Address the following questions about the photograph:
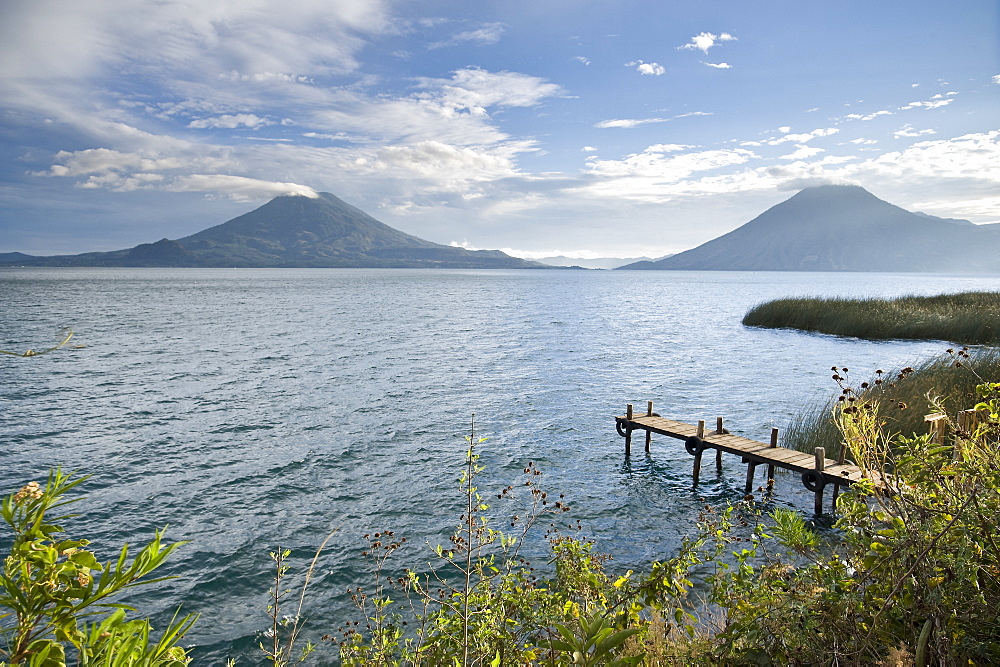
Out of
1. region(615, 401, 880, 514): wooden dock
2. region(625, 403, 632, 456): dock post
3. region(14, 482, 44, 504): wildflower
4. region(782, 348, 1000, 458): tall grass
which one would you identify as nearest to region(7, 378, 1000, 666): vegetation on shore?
region(14, 482, 44, 504): wildflower

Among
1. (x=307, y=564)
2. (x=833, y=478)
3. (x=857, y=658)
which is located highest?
(x=857, y=658)

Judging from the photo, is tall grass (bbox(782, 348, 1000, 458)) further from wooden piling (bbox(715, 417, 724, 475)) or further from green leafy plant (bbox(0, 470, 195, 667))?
green leafy plant (bbox(0, 470, 195, 667))

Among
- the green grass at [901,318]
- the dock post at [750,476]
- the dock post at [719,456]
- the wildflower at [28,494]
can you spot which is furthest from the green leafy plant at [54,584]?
the green grass at [901,318]

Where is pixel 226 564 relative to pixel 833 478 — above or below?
below

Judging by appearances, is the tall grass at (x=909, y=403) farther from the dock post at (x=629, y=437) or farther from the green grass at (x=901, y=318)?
the green grass at (x=901, y=318)

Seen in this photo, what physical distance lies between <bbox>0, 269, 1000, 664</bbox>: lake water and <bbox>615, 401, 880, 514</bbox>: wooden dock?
0.83 metres

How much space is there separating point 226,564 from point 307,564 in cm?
181

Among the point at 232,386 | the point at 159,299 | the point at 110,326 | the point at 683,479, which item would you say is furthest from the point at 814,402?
the point at 159,299

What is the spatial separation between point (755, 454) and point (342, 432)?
49.7 ft

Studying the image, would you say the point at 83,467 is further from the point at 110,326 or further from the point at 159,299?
the point at 159,299

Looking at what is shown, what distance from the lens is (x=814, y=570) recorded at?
15.2 feet

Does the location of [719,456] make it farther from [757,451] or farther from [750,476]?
[757,451]

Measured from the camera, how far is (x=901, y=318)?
46.7 m

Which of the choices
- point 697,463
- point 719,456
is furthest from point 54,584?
point 719,456
